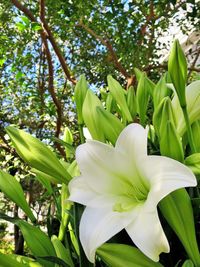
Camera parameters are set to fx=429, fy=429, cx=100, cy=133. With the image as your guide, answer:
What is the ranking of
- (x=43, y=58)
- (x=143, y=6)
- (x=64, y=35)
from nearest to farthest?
1. (x=143, y=6)
2. (x=64, y=35)
3. (x=43, y=58)

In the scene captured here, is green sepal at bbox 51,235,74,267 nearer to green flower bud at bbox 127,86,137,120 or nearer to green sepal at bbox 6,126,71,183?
green sepal at bbox 6,126,71,183

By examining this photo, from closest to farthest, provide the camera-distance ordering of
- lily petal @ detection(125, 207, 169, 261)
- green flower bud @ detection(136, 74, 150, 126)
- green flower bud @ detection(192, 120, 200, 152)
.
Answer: lily petal @ detection(125, 207, 169, 261) → green flower bud @ detection(192, 120, 200, 152) → green flower bud @ detection(136, 74, 150, 126)

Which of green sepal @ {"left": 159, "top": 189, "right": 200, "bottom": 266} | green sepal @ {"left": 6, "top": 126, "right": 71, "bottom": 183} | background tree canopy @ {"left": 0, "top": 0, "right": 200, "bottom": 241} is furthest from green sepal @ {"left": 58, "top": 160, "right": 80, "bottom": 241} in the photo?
background tree canopy @ {"left": 0, "top": 0, "right": 200, "bottom": 241}

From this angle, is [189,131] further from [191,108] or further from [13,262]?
[13,262]

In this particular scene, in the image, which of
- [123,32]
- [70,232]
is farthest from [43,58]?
[70,232]

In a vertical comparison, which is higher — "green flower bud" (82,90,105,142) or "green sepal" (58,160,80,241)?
"green flower bud" (82,90,105,142)

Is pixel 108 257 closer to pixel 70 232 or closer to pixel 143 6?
pixel 70 232
